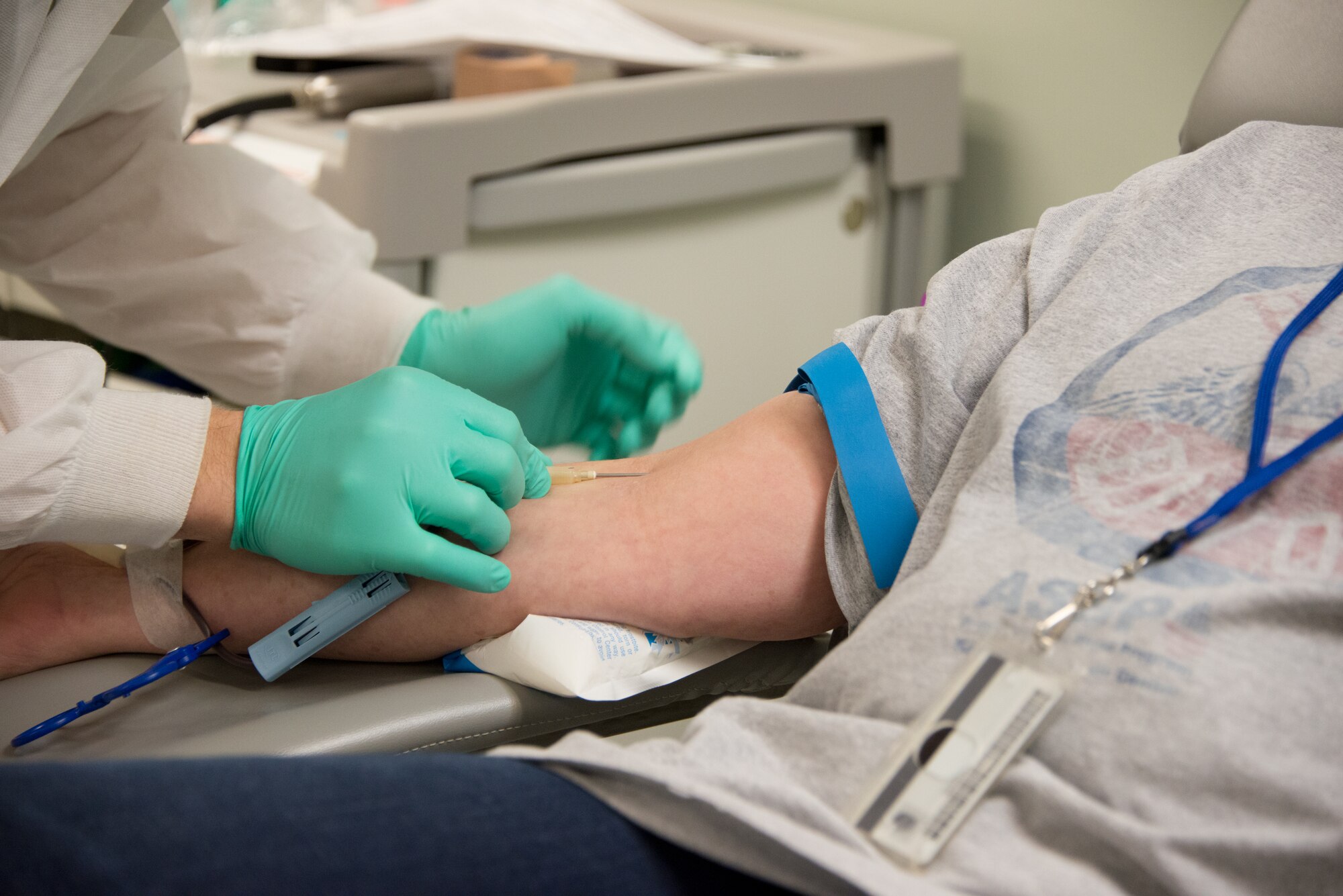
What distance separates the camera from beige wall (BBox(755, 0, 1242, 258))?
148 cm

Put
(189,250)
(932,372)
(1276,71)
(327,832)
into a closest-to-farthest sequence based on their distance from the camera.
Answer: (327,832) → (932,372) → (1276,71) → (189,250)

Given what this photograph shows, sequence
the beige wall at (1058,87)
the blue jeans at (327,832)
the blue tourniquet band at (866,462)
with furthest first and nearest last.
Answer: the beige wall at (1058,87)
the blue tourniquet band at (866,462)
the blue jeans at (327,832)

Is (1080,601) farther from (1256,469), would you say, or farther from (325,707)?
(325,707)

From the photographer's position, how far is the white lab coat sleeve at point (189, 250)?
104cm

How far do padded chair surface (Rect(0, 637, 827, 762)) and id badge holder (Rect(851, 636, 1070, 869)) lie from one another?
285 mm

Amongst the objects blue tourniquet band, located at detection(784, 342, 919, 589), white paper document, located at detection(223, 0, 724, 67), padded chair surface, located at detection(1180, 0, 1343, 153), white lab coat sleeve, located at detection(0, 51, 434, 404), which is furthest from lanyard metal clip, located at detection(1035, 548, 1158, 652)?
white paper document, located at detection(223, 0, 724, 67)

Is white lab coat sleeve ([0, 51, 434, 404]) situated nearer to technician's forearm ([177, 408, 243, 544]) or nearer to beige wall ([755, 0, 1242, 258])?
technician's forearm ([177, 408, 243, 544])

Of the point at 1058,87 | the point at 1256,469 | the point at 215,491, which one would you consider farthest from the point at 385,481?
the point at 1058,87

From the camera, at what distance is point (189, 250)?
3.49 feet

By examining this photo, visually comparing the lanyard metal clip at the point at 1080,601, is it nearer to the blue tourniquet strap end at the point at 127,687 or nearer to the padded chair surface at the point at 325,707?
the padded chair surface at the point at 325,707

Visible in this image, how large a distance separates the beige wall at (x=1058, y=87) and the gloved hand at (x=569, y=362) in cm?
69

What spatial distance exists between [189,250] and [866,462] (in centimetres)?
71

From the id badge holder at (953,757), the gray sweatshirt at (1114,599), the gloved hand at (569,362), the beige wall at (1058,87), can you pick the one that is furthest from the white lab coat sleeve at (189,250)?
the beige wall at (1058,87)

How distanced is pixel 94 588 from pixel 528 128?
748 mm
